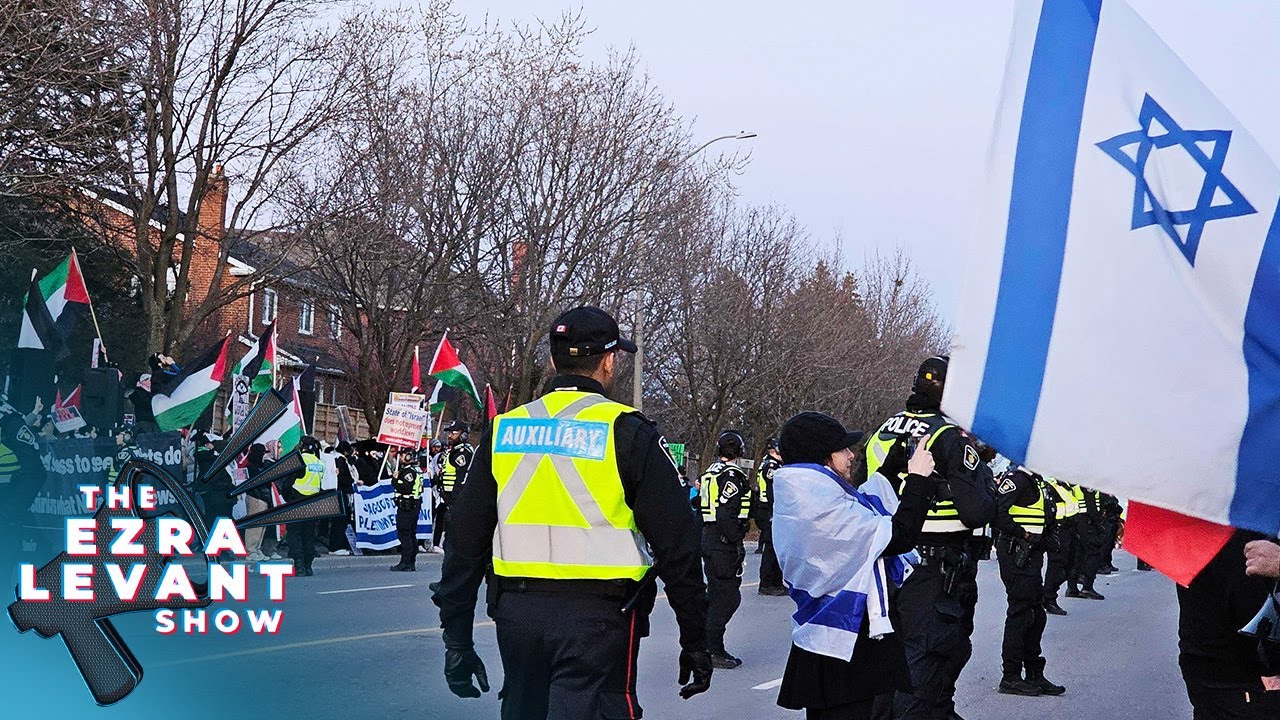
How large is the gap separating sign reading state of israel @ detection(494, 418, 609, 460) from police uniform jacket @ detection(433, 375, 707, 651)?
2.4 inches

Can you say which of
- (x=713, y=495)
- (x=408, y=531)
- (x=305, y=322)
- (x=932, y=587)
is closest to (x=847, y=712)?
(x=932, y=587)

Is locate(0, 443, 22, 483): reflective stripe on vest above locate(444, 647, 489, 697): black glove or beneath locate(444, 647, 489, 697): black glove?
beneath

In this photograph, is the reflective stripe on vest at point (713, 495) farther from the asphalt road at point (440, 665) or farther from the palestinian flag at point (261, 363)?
the palestinian flag at point (261, 363)

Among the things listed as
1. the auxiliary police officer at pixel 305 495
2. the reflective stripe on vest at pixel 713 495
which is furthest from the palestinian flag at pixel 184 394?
the reflective stripe on vest at pixel 713 495

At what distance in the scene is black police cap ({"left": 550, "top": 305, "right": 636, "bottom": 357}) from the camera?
478 cm

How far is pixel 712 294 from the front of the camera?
38.0m

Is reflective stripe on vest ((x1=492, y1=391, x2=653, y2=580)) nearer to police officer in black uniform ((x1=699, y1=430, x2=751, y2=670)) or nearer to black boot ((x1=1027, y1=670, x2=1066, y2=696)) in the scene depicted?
black boot ((x1=1027, y1=670, x2=1066, y2=696))

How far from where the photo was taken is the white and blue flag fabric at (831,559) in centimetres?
558

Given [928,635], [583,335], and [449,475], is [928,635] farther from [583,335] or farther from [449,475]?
[449,475]

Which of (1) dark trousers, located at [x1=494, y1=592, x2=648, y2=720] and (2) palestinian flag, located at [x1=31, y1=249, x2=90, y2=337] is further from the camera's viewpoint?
(2) palestinian flag, located at [x1=31, y1=249, x2=90, y2=337]

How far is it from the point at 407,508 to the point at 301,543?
217 cm

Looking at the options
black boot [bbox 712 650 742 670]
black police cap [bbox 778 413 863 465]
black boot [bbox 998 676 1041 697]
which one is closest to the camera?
black police cap [bbox 778 413 863 465]

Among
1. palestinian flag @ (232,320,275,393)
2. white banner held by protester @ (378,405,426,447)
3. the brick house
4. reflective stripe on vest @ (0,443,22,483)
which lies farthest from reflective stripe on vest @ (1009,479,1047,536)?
the brick house

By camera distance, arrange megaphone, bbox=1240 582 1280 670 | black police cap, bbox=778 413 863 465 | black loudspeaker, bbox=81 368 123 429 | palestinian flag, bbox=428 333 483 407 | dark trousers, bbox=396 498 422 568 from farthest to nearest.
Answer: palestinian flag, bbox=428 333 483 407
dark trousers, bbox=396 498 422 568
black loudspeaker, bbox=81 368 123 429
black police cap, bbox=778 413 863 465
megaphone, bbox=1240 582 1280 670
